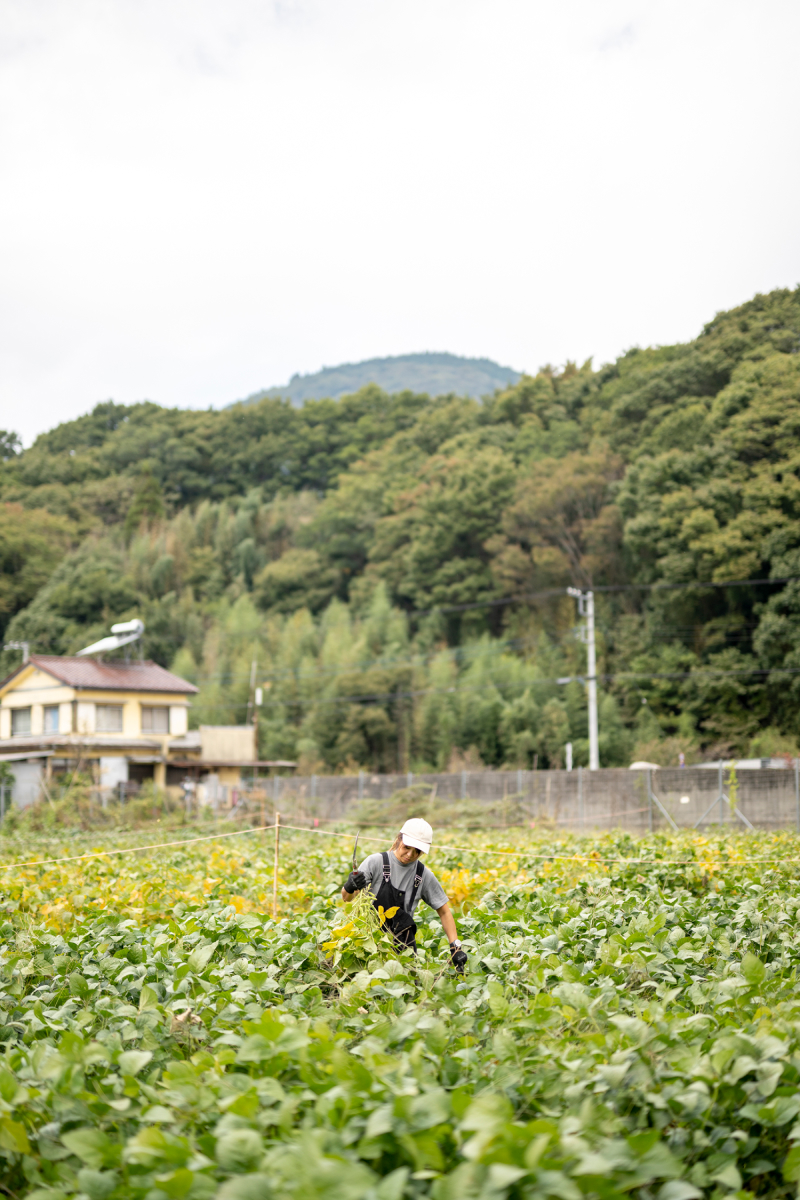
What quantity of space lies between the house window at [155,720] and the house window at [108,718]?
0.77 m

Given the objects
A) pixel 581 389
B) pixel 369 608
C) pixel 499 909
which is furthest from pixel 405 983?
pixel 581 389

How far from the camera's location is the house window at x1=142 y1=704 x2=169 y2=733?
30.9m

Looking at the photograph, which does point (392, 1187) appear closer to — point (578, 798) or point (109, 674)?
point (578, 798)

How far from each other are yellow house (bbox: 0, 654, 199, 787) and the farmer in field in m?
23.8

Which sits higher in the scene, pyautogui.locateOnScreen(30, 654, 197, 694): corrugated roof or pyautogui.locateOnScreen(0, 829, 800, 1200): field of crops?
pyautogui.locateOnScreen(30, 654, 197, 694): corrugated roof

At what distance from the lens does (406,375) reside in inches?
6826

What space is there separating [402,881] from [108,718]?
85.8 ft

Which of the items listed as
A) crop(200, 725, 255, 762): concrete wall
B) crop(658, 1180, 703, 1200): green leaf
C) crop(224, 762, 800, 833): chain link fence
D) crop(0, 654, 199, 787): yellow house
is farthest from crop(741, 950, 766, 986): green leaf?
crop(200, 725, 255, 762): concrete wall

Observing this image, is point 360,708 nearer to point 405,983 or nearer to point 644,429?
point 644,429

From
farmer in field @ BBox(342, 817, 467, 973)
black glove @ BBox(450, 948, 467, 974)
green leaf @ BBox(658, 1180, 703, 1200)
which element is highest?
farmer in field @ BBox(342, 817, 467, 973)

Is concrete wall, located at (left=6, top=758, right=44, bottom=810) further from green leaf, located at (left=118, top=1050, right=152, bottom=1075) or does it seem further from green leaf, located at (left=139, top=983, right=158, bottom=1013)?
green leaf, located at (left=118, top=1050, right=152, bottom=1075)

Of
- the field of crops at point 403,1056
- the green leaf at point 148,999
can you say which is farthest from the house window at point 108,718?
the green leaf at point 148,999

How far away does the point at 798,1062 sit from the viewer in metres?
3.27

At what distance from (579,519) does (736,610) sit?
8.05 m
